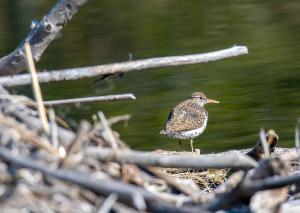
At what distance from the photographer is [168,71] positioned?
13.7 m

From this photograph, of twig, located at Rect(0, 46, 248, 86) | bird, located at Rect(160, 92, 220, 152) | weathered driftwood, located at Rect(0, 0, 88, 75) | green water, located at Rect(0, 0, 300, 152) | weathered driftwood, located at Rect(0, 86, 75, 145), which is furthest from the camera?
green water, located at Rect(0, 0, 300, 152)

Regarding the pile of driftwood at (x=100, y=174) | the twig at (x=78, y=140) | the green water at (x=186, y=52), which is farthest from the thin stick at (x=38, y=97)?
the green water at (x=186, y=52)

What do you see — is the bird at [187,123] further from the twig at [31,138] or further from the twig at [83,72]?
the twig at [31,138]

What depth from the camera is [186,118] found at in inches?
358

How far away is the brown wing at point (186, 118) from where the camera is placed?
9000 millimetres

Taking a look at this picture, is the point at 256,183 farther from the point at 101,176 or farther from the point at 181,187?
the point at 101,176

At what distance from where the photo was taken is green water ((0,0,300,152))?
11.3 metres

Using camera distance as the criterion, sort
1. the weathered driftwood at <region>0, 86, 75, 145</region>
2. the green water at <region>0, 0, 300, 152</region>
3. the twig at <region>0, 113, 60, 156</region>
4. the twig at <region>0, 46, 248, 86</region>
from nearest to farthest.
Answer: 1. the twig at <region>0, 113, 60, 156</region>
2. the weathered driftwood at <region>0, 86, 75, 145</region>
3. the twig at <region>0, 46, 248, 86</region>
4. the green water at <region>0, 0, 300, 152</region>

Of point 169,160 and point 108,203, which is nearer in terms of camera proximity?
point 108,203

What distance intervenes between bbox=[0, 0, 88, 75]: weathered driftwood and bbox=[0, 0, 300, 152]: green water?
15.6ft

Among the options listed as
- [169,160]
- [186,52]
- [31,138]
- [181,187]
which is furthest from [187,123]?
[186,52]

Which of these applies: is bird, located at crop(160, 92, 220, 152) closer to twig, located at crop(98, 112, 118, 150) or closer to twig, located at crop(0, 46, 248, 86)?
twig, located at crop(0, 46, 248, 86)

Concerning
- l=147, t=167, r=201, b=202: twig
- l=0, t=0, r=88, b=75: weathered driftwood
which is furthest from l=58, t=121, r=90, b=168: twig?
l=0, t=0, r=88, b=75: weathered driftwood

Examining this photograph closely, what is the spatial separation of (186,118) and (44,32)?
443cm
